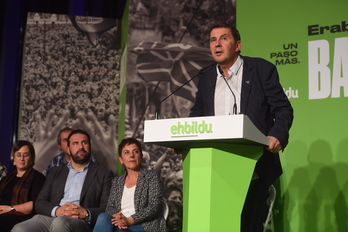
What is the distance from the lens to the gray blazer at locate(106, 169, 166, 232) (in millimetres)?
3609

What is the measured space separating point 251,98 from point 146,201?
1555mm

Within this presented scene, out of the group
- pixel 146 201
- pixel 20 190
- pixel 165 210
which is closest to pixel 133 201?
pixel 146 201

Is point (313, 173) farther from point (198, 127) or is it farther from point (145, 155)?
point (198, 127)

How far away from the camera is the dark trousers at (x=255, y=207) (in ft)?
7.95

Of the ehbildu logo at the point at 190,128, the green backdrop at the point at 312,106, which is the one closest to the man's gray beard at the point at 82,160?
the green backdrop at the point at 312,106

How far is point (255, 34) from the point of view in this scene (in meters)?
4.66

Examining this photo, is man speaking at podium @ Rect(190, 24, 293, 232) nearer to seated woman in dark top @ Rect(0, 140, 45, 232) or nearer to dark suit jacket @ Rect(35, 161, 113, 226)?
dark suit jacket @ Rect(35, 161, 113, 226)

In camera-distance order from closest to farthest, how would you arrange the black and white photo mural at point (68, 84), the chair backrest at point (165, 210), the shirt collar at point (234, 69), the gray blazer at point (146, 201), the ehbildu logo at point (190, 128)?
1. the ehbildu logo at point (190, 128)
2. the shirt collar at point (234, 69)
3. the gray blazer at point (146, 201)
4. the chair backrest at point (165, 210)
5. the black and white photo mural at point (68, 84)

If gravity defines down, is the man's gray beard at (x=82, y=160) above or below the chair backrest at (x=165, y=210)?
above

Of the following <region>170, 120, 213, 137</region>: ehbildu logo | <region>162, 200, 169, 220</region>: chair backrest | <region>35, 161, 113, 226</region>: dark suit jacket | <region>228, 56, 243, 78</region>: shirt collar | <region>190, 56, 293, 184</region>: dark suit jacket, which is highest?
<region>228, 56, 243, 78</region>: shirt collar

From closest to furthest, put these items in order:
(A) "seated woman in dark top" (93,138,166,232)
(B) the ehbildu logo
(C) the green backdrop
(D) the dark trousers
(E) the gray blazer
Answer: (B) the ehbildu logo → (D) the dark trousers → (A) "seated woman in dark top" (93,138,166,232) → (E) the gray blazer → (C) the green backdrop

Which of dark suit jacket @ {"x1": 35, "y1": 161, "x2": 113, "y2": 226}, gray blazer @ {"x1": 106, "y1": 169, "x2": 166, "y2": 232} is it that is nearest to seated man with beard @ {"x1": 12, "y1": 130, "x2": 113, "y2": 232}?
dark suit jacket @ {"x1": 35, "y1": 161, "x2": 113, "y2": 226}

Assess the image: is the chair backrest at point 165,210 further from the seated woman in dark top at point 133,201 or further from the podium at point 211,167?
the podium at point 211,167

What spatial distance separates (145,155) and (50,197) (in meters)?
1.16
